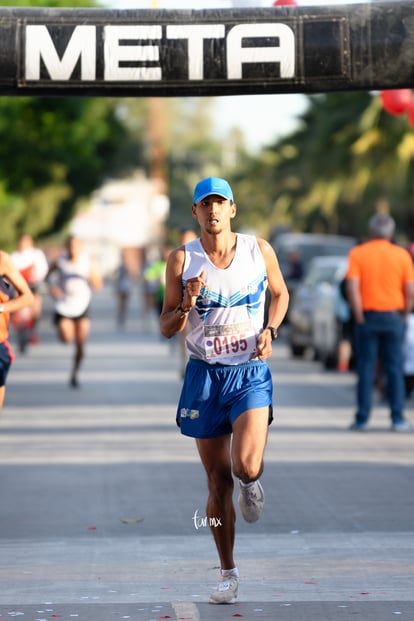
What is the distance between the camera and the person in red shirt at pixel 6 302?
32.0 feet

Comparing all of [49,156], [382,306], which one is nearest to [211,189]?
[382,306]

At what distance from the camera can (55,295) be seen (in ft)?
65.2

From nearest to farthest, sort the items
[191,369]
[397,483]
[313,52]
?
[191,369] < [313,52] < [397,483]

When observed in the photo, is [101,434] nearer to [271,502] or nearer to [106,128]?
[271,502]

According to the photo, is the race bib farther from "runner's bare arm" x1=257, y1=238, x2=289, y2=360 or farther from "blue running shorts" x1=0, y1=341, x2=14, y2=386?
"blue running shorts" x1=0, y1=341, x2=14, y2=386

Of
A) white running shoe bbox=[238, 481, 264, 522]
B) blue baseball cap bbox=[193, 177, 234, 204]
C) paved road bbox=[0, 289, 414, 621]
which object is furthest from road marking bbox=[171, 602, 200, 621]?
blue baseball cap bbox=[193, 177, 234, 204]

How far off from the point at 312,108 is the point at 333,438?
44977 millimetres

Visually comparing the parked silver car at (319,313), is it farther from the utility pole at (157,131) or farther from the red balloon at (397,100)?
the utility pole at (157,131)

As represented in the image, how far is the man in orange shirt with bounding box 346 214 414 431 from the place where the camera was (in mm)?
14609

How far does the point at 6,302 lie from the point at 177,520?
172 centimetres

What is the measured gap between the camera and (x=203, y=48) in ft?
32.0

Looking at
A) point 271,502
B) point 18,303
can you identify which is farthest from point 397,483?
point 18,303

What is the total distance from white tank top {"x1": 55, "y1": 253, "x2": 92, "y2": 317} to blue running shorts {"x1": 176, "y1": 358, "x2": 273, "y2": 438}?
12.6 metres

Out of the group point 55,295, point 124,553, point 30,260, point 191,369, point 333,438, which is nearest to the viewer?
point 191,369
